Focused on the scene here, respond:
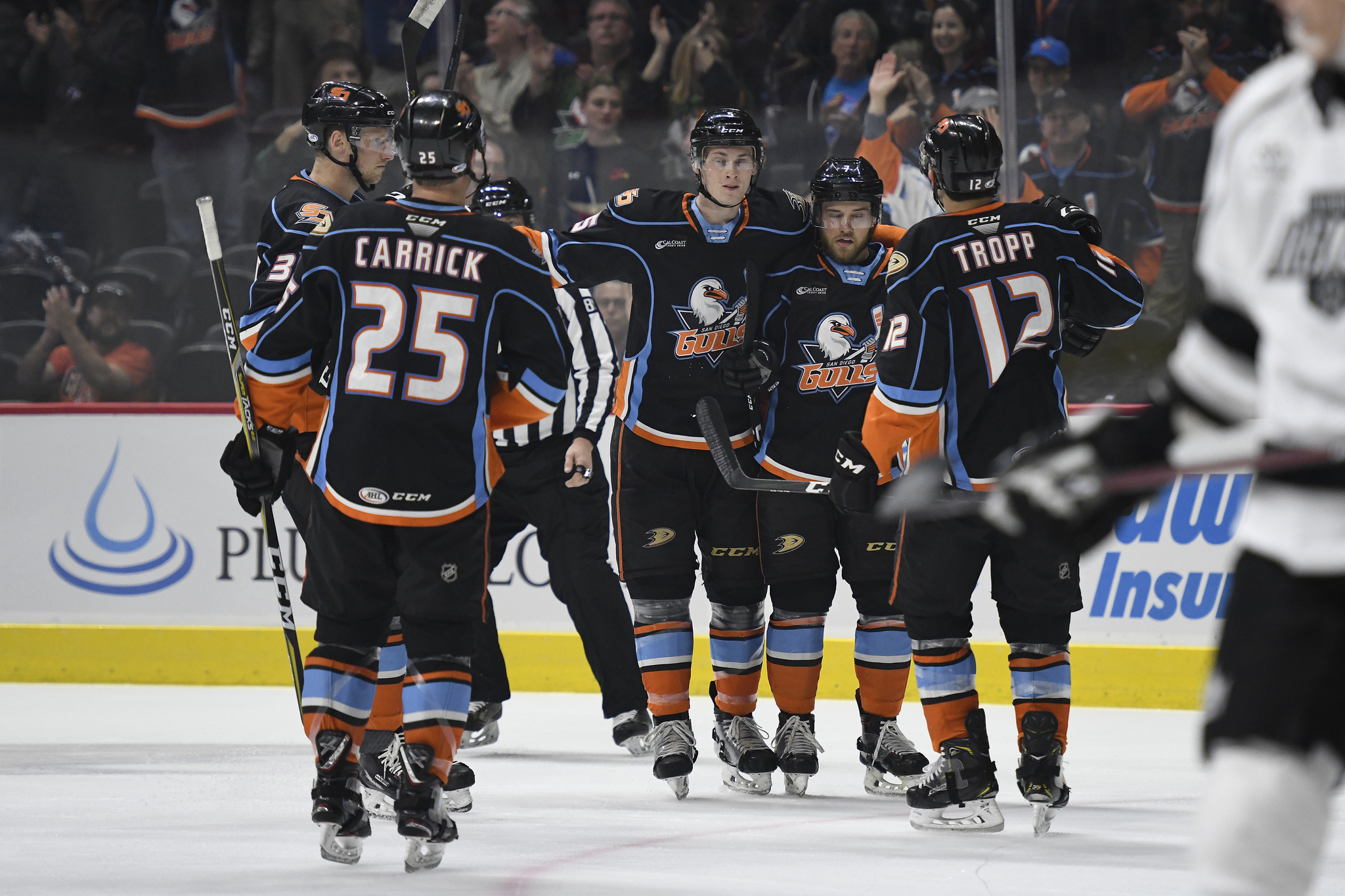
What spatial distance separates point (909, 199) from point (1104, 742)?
2435mm

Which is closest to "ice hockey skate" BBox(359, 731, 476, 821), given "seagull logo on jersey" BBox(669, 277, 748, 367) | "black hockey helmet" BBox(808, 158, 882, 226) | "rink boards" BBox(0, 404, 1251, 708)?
"seagull logo on jersey" BBox(669, 277, 748, 367)

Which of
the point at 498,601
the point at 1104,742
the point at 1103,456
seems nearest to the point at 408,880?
the point at 1103,456

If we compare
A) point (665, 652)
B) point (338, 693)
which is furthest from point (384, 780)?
point (665, 652)

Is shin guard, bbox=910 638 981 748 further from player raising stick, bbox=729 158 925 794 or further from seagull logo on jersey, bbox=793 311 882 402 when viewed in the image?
seagull logo on jersey, bbox=793 311 882 402

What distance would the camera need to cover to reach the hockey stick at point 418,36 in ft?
13.6

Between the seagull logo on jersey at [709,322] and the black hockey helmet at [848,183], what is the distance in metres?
0.33

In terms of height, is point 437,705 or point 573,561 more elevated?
point 437,705

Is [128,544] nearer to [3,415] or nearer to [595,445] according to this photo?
[3,415]

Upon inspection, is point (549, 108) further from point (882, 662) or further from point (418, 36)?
point (882, 662)

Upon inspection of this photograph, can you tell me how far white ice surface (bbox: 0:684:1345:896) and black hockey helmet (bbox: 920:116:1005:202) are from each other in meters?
1.35

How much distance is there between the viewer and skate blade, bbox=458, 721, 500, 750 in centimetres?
459

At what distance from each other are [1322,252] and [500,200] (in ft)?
10.8

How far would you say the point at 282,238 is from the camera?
3.54 metres

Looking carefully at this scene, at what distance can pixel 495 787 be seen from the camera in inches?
155
